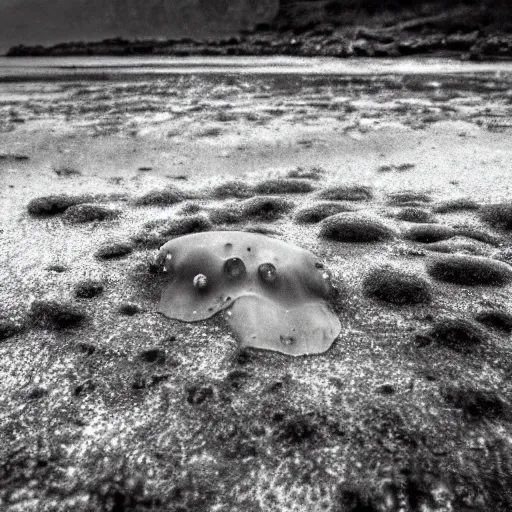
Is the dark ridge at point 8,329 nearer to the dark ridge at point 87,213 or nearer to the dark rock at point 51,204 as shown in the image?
the dark ridge at point 87,213

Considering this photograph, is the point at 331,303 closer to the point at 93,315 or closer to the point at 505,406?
the point at 505,406

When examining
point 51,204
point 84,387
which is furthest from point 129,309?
point 51,204

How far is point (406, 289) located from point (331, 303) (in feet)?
1.04

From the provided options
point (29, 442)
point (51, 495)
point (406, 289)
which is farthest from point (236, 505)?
point (406, 289)

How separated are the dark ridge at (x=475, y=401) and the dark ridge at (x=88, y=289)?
133cm

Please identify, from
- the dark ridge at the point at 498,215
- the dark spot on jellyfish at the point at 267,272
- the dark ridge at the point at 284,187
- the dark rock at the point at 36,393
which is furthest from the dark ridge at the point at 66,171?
the dark ridge at the point at 498,215

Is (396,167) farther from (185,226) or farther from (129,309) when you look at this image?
(129,309)

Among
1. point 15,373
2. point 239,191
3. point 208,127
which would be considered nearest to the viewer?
point 15,373

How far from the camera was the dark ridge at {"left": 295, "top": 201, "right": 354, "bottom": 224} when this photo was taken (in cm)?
252

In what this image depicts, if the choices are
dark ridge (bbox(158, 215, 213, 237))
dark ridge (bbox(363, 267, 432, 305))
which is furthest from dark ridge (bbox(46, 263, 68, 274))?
dark ridge (bbox(363, 267, 432, 305))

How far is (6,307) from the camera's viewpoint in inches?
69.8

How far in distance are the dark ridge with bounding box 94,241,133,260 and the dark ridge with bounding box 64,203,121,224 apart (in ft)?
1.23

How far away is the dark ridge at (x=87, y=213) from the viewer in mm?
2568

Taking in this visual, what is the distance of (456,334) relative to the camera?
63.1 inches
